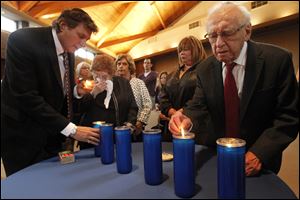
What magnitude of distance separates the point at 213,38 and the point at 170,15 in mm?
7903

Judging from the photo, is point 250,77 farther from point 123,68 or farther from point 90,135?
point 123,68

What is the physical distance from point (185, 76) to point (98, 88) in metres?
0.71

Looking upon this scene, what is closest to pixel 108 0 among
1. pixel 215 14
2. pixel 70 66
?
pixel 70 66

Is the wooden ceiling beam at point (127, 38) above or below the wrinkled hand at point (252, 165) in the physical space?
above

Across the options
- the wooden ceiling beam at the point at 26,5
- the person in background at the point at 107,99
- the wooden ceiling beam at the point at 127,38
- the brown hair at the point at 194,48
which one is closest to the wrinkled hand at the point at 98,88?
the person in background at the point at 107,99

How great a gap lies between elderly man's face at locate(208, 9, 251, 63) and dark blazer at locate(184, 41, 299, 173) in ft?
0.24

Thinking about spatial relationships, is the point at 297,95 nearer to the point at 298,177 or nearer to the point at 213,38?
the point at 213,38

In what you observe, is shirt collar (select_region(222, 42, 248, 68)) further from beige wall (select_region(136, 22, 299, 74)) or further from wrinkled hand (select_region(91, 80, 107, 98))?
beige wall (select_region(136, 22, 299, 74))

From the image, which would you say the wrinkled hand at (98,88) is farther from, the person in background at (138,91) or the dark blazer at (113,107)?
the person in background at (138,91)

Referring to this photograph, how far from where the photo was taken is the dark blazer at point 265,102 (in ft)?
3.36

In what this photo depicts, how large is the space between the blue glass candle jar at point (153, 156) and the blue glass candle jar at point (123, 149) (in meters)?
0.11

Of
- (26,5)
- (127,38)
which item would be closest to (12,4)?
(26,5)

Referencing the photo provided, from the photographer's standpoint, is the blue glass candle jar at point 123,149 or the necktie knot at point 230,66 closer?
the blue glass candle jar at point 123,149

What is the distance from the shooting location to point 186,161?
73cm
